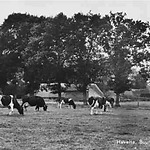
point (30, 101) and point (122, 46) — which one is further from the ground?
point (122, 46)

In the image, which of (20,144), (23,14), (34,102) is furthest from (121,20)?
(20,144)

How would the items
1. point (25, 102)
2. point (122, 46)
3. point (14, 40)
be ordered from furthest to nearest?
point (14, 40)
point (122, 46)
point (25, 102)

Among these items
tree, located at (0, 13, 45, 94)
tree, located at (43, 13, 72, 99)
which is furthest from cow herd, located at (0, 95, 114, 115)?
tree, located at (0, 13, 45, 94)

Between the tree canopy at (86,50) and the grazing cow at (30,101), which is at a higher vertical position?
the tree canopy at (86,50)

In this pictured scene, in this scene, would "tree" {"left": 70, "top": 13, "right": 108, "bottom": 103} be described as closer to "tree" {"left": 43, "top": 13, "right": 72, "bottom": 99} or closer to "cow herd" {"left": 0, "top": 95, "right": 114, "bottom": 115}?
"tree" {"left": 43, "top": 13, "right": 72, "bottom": 99}

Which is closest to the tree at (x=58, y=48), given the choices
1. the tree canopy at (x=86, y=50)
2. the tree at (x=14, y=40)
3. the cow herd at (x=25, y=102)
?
the tree canopy at (x=86, y=50)

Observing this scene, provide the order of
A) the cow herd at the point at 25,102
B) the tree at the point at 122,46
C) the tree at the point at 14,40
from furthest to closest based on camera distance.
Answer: the tree at the point at 14,40, the tree at the point at 122,46, the cow herd at the point at 25,102

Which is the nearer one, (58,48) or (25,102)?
(25,102)

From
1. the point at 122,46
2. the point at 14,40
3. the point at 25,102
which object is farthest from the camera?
the point at 14,40

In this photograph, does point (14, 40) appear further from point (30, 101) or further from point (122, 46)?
Answer: point (30, 101)

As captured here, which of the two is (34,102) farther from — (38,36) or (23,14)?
(23,14)

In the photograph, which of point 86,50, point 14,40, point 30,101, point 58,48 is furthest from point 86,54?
point 30,101

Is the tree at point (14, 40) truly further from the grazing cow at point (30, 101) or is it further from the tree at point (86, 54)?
the grazing cow at point (30, 101)

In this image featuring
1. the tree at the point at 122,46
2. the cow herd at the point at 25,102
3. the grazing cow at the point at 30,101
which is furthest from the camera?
the tree at the point at 122,46
